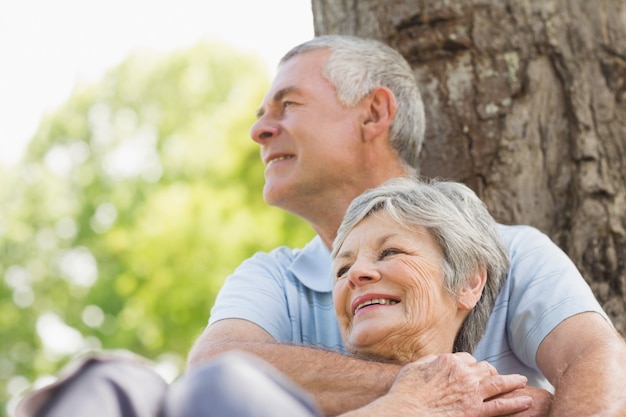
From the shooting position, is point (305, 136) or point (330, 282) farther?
point (305, 136)

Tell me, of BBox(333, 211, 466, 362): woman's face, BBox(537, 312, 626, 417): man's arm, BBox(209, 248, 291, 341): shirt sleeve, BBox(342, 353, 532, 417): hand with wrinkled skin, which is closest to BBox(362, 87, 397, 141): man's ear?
BBox(209, 248, 291, 341): shirt sleeve

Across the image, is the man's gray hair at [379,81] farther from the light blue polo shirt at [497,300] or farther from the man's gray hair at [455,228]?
the man's gray hair at [455,228]

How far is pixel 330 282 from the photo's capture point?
3.58 meters

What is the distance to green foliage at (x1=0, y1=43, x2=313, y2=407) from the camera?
13.9m

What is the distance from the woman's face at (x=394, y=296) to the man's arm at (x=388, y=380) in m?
0.11

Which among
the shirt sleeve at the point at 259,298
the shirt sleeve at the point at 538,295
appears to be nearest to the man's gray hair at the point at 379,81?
the shirt sleeve at the point at 259,298

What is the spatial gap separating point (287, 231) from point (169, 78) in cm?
861

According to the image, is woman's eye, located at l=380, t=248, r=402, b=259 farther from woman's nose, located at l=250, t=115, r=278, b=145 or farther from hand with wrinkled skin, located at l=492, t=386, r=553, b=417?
woman's nose, located at l=250, t=115, r=278, b=145

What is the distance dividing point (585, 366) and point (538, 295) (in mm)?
427

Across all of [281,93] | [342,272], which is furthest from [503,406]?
[281,93]

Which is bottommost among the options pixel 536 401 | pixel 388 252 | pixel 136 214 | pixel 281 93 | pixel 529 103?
pixel 136 214

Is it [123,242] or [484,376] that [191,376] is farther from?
[123,242]

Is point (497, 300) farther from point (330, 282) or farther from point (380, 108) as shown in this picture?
point (380, 108)

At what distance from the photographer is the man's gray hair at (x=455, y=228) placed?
2982mm
